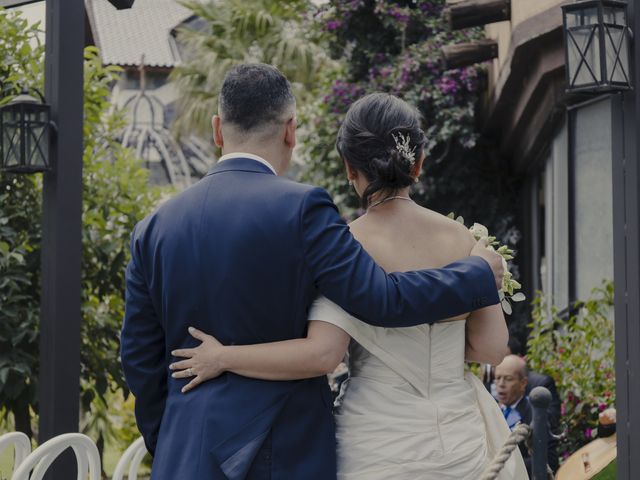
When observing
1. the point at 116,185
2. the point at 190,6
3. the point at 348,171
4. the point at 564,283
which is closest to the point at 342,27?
the point at 564,283

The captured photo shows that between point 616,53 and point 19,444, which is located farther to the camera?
point 616,53

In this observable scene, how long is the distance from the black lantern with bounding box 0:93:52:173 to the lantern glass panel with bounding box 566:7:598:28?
2.59m

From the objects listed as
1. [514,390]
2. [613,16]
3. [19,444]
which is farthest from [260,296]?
[514,390]

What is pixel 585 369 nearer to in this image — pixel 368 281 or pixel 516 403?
pixel 516 403

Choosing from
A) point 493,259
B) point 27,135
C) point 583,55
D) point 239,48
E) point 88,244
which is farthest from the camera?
point 239,48

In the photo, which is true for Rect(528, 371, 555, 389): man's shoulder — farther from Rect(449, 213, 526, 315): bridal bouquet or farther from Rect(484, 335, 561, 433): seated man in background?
Rect(449, 213, 526, 315): bridal bouquet

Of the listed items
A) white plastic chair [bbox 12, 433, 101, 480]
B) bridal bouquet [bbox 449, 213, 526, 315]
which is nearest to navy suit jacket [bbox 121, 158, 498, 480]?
bridal bouquet [bbox 449, 213, 526, 315]

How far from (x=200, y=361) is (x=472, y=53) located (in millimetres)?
9440

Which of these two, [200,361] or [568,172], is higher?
[568,172]

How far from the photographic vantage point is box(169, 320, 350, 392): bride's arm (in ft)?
8.23

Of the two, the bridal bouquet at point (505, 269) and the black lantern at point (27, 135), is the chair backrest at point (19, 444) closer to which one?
the bridal bouquet at point (505, 269)

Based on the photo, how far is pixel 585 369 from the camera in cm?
775

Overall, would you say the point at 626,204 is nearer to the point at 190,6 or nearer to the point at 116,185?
the point at 116,185

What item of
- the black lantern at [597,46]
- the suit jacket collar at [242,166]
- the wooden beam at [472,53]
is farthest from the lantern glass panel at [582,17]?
the wooden beam at [472,53]
